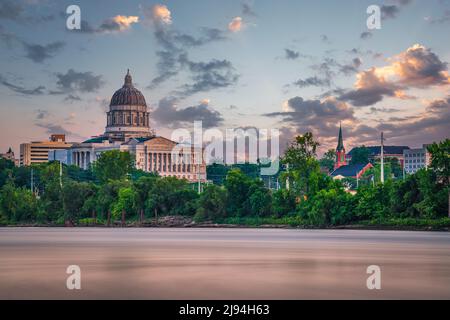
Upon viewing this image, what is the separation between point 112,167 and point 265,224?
7354 centimetres

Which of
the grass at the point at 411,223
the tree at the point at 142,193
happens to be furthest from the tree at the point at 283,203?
the tree at the point at 142,193

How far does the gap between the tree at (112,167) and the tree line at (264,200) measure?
4477cm

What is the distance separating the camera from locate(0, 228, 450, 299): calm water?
26.8m

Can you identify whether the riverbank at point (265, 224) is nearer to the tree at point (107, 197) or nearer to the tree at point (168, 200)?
the tree at point (168, 200)

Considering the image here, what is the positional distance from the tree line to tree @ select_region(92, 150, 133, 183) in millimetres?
44766

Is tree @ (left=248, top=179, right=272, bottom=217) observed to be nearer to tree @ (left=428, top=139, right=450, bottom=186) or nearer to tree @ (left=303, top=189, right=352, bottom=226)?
tree @ (left=303, top=189, right=352, bottom=226)

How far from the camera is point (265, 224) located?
88625mm

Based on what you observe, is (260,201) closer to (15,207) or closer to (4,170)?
(15,207)

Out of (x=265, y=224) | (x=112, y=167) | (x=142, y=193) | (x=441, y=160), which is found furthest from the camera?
(x=112, y=167)

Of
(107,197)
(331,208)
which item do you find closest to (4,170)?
(107,197)

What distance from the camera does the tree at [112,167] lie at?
155 metres
